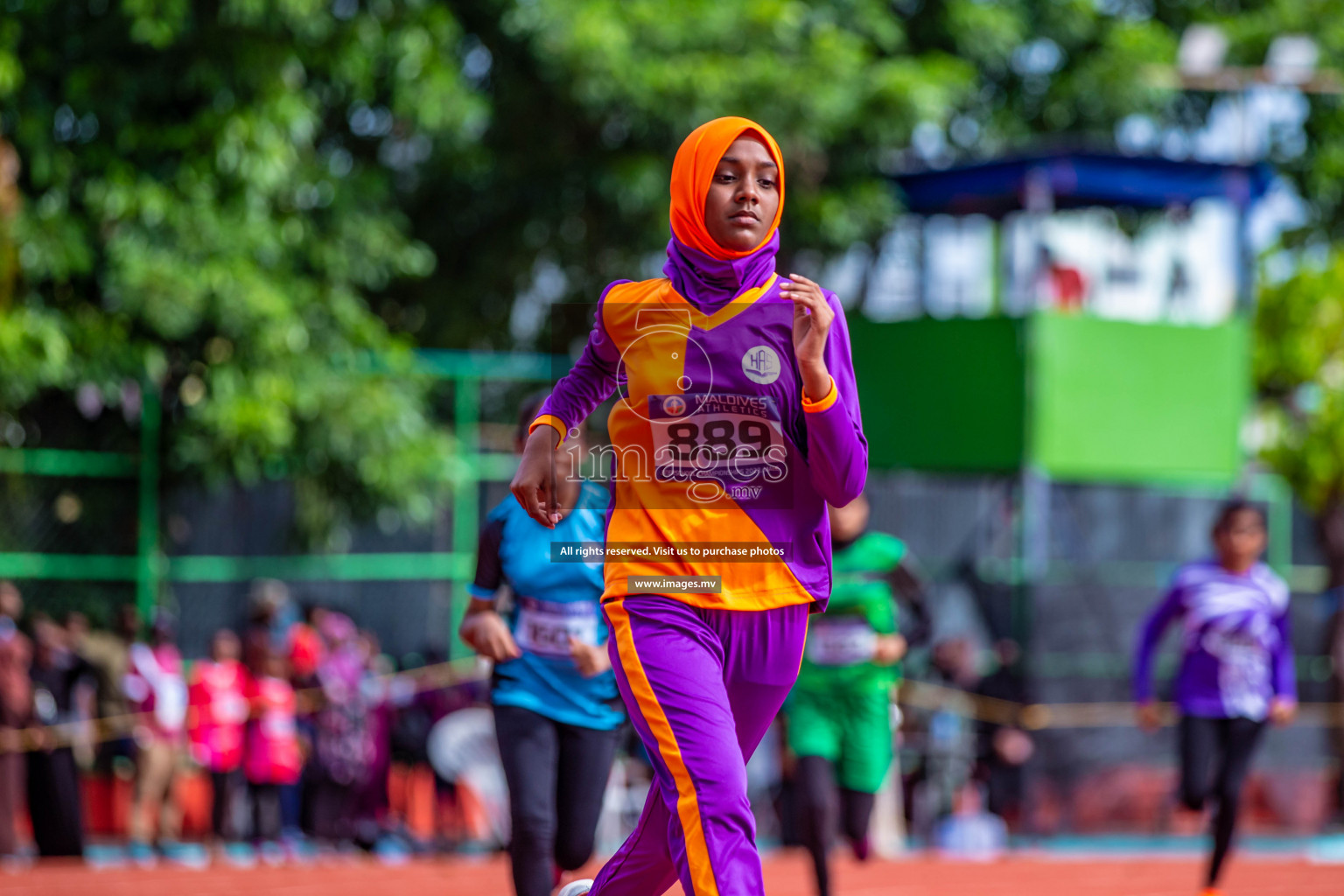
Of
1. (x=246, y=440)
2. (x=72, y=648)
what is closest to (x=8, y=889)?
(x=72, y=648)

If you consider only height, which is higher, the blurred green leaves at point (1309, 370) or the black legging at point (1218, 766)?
the blurred green leaves at point (1309, 370)

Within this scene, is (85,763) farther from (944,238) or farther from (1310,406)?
(1310,406)

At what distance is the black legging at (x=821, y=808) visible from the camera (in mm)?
7918

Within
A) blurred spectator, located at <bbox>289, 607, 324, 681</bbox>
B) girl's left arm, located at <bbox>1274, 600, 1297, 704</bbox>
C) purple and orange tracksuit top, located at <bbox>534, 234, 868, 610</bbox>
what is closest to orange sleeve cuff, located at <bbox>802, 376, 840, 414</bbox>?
purple and orange tracksuit top, located at <bbox>534, 234, 868, 610</bbox>

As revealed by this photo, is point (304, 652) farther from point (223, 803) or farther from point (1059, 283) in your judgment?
point (1059, 283)

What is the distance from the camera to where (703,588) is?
4.46 m

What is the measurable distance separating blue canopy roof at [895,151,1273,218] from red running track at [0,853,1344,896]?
7347 mm

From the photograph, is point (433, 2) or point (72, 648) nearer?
point (72, 648)

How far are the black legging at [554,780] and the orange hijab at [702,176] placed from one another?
2428 mm

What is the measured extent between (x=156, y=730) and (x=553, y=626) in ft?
24.6

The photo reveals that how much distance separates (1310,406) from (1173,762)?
15.9ft

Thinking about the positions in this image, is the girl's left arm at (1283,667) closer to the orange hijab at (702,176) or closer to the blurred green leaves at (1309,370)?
the orange hijab at (702,176)

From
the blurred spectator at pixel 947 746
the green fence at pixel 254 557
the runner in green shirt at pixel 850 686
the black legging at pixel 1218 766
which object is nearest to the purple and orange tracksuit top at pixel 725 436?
the runner in green shirt at pixel 850 686

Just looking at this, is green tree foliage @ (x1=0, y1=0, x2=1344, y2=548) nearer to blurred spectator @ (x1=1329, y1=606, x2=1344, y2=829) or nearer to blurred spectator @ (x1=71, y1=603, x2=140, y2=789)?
blurred spectator @ (x1=71, y1=603, x2=140, y2=789)
